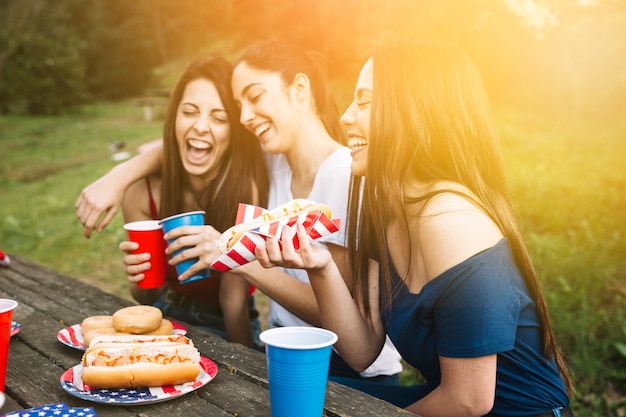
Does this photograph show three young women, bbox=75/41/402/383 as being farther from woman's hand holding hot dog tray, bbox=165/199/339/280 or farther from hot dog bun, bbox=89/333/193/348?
hot dog bun, bbox=89/333/193/348

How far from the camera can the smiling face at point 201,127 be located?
9.99ft

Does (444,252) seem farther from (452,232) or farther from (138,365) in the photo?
(138,365)

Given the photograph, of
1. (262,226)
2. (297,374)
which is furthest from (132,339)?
(297,374)

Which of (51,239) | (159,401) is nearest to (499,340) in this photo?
(159,401)

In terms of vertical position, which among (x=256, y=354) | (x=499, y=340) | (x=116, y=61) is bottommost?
(x=256, y=354)

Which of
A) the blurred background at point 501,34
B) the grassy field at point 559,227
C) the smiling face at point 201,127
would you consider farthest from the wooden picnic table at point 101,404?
the grassy field at point 559,227

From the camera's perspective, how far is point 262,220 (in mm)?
1896

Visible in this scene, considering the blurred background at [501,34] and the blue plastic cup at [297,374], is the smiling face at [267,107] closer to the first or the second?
the blurred background at [501,34]

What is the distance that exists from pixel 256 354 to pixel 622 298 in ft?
11.1

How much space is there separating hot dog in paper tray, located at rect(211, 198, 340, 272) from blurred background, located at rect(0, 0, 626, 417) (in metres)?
0.78

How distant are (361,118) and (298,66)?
1.07 metres

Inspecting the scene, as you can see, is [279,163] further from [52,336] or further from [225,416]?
[225,416]

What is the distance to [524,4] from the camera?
4352 mm

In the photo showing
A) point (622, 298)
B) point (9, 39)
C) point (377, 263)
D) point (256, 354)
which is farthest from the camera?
point (9, 39)
